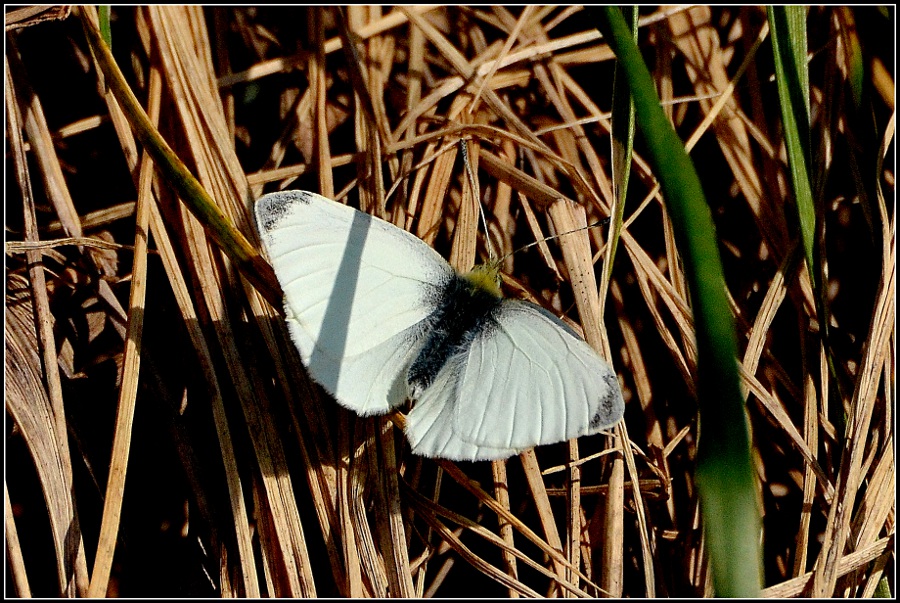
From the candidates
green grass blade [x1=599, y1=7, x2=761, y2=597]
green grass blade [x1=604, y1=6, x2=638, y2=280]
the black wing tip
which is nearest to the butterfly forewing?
the black wing tip

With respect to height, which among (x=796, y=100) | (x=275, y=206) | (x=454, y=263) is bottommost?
(x=454, y=263)

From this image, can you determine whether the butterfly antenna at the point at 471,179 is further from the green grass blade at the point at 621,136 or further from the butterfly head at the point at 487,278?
the green grass blade at the point at 621,136

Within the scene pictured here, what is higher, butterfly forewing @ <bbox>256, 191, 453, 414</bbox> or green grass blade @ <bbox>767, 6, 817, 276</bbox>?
green grass blade @ <bbox>767, 6, 817, 276</bbox>

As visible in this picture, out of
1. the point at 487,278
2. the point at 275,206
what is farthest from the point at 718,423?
the point at 275,206

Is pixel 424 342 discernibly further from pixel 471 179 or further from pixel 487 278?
pixel 471 179

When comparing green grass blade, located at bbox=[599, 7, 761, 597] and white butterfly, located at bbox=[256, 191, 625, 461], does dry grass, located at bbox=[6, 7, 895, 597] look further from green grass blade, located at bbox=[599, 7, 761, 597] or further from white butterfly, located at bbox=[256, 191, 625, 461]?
green grass blade, located at bbox=[599, 7, 761, 597]
